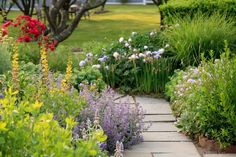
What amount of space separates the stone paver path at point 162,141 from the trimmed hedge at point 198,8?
3403mm

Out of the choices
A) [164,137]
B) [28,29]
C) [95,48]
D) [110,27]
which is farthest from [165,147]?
[110,27]

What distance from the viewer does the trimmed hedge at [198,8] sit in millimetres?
9758

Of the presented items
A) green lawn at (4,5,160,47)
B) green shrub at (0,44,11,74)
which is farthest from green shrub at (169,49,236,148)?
green lawn at (4,5,160,47)

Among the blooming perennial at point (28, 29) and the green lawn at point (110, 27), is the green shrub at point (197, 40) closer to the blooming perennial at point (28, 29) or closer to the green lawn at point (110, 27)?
the blooming perennial at point (28, 29)

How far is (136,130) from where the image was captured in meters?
5.48

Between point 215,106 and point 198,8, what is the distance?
16.1ft

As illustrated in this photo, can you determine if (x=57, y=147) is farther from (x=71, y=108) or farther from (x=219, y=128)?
(x=219, y=128)

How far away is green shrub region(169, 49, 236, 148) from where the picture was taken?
5.20 meters

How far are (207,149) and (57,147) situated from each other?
3.22 m

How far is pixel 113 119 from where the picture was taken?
5.26 meters

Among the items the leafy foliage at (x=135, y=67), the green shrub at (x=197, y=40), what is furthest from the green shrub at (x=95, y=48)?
the green shrub at (x=197, y=40)

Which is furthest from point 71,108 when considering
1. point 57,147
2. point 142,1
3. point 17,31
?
point 142,1

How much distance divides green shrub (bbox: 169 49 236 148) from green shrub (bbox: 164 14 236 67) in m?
2.30

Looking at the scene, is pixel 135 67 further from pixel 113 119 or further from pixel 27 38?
pixel 113 119
